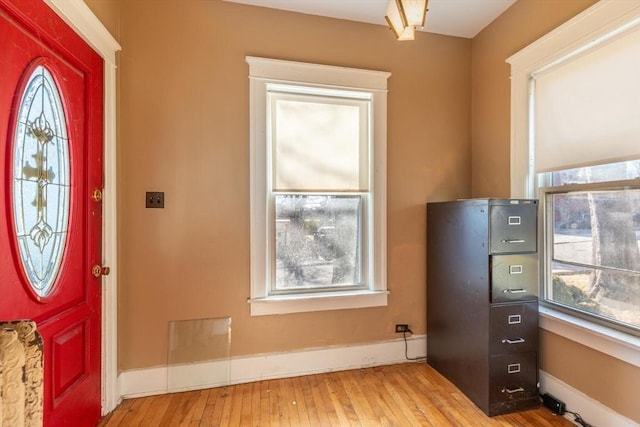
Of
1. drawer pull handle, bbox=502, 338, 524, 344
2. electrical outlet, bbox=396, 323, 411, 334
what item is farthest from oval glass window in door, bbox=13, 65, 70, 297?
drawer pull handle, bbox=502, 338, 524, 344

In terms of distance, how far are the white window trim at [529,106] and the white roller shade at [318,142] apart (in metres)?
1.12

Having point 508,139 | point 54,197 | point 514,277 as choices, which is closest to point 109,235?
point 54,197

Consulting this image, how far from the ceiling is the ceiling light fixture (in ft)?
3.84

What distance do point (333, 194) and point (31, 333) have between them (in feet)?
6.37

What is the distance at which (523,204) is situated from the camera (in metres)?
2.00

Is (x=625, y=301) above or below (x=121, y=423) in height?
above

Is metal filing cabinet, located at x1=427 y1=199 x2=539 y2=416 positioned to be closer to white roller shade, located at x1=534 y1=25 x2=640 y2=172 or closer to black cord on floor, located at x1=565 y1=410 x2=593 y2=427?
black cord on floor, located at x1=565 y1=410 x2=593 y2=427

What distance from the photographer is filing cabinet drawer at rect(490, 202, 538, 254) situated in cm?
194

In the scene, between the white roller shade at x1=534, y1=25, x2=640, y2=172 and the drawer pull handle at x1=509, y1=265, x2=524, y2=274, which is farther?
the drawer pull handle at x1=509, y1=265, x2=524, y2=274

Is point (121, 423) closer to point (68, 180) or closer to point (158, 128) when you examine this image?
point (68, 180)

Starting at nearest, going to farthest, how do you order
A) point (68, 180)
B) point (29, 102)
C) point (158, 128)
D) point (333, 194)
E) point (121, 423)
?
point (29, 102)
point (68, 180)
point (121, 423)
point (158, 128)
point (333, 194)

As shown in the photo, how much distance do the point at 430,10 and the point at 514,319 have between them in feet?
7.71

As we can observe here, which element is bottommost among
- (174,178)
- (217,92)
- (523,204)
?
(523,204)

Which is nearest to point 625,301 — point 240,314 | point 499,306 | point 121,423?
point 499,306
